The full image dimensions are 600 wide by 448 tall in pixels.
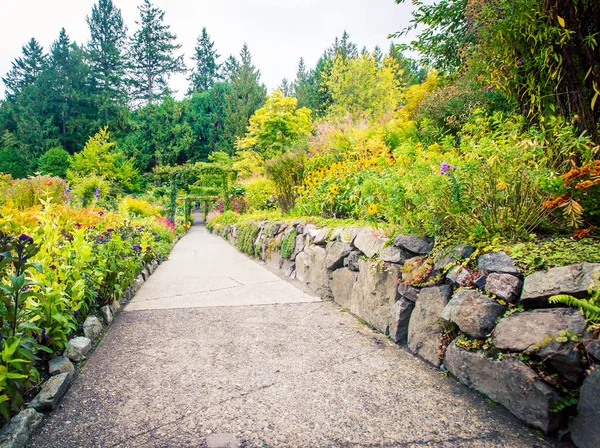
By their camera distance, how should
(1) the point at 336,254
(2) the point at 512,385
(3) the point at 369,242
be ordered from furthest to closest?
(1) the point at 336,254 < (3) the point at 369,242 < (2) the point at 512,385

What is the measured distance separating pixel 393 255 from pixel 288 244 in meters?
2.46

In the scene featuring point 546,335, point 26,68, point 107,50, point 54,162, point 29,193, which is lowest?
point 546,335

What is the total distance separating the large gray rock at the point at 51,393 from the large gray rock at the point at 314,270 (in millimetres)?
2447

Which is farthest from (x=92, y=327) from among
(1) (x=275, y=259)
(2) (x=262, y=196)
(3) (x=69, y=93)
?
(3) (x=69, y=93)

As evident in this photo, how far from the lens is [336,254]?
137 inches

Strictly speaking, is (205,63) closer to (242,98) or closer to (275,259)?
(242,98)

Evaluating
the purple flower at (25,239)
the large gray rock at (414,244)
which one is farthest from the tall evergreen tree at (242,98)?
the purple flower at (25,239)

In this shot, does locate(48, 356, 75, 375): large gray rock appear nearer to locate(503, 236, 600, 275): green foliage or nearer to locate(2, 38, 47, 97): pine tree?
locate(503, 236, 600, 275): green foliage

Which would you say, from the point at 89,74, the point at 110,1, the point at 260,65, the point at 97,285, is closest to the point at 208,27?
the point at 110,1

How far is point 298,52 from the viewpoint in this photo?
→ 39250 mm

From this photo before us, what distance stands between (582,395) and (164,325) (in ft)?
8.93

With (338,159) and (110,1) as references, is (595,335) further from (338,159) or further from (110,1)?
(110,1)

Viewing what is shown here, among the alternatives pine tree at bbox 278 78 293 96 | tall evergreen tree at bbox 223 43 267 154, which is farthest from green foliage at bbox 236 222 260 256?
pine tree at bbox 278 78 293 96

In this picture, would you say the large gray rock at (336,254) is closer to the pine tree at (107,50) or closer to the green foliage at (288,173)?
the green foliage at (288,173)
